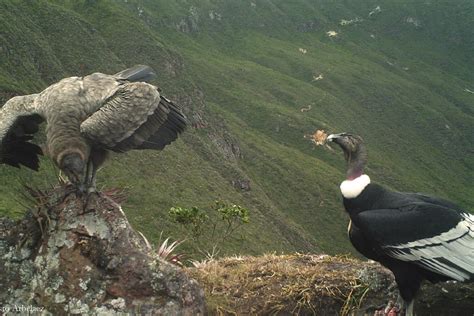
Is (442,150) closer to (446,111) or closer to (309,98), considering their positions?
(446,111)

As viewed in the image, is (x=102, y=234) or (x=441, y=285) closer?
(x=102, y=234)

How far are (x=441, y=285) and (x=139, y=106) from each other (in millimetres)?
4812

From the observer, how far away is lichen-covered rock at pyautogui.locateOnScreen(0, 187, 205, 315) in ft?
19.1

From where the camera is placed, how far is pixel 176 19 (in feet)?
495

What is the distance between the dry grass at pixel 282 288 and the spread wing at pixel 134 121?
7.15 ft

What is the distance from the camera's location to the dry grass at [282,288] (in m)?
7.02

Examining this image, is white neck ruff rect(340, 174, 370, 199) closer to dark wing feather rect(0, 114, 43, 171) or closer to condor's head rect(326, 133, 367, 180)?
condor's head rect(326, 133, 367, 180)

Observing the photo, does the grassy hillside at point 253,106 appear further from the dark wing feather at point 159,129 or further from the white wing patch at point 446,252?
the white wing patch at point 446,252

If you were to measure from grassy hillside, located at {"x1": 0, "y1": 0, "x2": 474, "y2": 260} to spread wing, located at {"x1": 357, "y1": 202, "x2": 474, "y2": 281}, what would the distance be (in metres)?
3.79

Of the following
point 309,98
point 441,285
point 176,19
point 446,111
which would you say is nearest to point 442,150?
point 446,111

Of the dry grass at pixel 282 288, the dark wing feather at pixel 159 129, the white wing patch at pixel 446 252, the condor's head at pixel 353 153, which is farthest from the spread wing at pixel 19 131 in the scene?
the white wing patch at pixel 446 252

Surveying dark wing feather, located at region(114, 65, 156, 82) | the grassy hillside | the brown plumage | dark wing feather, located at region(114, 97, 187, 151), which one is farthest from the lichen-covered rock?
dark wing feather, located at region(114, 65, 156, 82)

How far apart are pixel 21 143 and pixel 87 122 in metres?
1.63

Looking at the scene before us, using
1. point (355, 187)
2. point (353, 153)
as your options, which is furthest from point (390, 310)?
point (353, 153)
